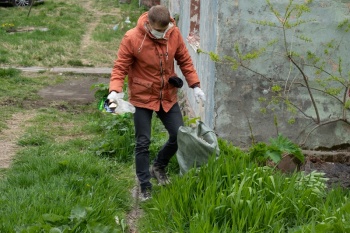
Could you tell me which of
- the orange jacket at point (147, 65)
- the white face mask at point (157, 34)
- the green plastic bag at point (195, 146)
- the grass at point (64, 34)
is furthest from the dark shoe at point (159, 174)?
the grass at point (64, 34)

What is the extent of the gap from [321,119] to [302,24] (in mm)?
1053

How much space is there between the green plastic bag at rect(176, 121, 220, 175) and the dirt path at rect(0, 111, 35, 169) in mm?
2056

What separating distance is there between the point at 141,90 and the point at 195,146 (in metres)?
0.68

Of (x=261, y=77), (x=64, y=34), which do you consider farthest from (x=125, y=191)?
(x=64, y=34)

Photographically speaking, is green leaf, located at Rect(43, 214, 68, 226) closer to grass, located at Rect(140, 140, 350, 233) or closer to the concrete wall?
grass, located at Rect(140, 140, 350, 233)

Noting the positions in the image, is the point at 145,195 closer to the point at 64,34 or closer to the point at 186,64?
the point at 186,64

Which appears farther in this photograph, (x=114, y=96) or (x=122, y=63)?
(x=122, y=63)

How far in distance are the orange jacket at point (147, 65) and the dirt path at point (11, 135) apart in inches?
74.6

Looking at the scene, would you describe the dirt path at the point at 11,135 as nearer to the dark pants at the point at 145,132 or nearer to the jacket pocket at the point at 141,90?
the dark pants at the point at 145,132

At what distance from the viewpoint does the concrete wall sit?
21.9ft

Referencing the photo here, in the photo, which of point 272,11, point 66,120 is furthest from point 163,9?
point 66,120

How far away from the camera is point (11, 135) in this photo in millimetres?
8102

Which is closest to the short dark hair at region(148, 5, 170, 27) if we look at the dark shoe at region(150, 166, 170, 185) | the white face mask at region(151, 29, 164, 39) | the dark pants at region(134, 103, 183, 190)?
the white face mask at region(151, 29, 164, 39)

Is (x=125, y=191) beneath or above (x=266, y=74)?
beneath
